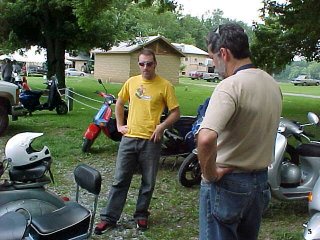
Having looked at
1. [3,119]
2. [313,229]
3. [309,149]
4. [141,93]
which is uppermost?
[141,93]

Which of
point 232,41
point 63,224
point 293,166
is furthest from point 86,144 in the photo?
point 232,41

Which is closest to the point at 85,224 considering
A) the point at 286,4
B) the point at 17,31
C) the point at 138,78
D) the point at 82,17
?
the point at 138,78

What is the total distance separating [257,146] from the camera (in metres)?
2.92

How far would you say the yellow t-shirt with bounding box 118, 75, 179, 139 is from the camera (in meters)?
4.92

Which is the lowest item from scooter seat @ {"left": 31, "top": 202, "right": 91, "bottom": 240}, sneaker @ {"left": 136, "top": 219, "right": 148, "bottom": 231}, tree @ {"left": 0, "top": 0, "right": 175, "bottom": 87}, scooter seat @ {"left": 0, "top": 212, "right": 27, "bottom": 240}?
sneaker @ {"left": 136, "top": 219, "right": 148, "bottom": 231}

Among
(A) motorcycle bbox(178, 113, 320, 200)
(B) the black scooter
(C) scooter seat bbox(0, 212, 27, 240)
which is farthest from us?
(A) motorcycle bbox(178, 113, 320, 200)

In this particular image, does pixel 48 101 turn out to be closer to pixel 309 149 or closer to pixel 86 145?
pixel 86 145

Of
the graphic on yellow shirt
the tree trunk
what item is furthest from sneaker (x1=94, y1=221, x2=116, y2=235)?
the tree trunk

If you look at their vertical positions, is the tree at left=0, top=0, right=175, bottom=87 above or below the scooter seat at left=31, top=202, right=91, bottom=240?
above

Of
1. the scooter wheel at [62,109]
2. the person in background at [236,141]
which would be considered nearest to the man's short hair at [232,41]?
the person in background at [236,141]

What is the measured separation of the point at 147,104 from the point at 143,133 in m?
0.29

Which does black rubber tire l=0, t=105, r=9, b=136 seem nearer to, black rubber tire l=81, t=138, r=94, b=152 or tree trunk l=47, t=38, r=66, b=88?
black rubber tire l=81, t=138, r=94, b=152

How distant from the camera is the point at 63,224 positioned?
10.8 ft

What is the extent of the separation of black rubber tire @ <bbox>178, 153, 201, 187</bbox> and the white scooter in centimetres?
141
